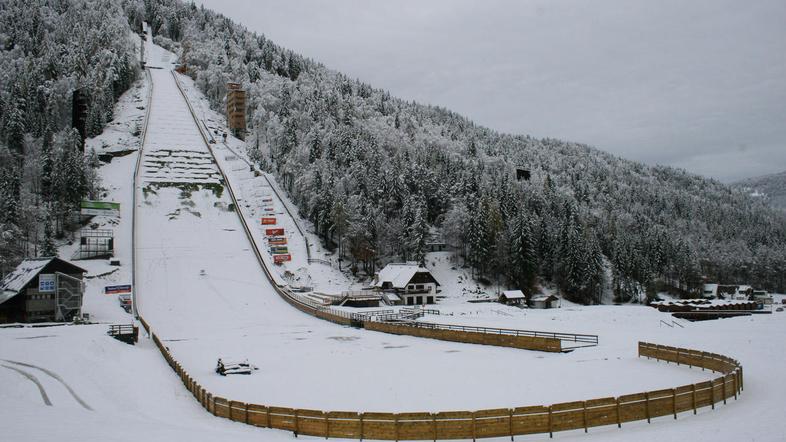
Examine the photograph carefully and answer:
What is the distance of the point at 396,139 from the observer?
130m

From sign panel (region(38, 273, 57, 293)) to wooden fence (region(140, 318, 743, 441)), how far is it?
135 feet

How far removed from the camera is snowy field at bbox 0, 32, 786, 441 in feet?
58.4

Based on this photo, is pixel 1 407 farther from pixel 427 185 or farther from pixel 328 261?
pixel 427 185

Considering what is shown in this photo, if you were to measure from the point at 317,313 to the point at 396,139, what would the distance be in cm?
7833

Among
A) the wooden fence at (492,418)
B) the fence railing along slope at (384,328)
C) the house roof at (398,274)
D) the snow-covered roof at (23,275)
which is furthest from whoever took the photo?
the house roof at (398,274)

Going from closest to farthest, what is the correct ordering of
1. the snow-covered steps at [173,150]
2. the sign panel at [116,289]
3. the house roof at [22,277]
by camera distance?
the house roof at [22,277], the sign panel at [116,289], the snow-covered steps at [173,150]

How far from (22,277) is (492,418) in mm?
52187

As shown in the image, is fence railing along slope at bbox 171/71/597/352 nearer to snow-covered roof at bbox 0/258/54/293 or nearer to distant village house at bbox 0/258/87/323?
distant village house at bbox 0/258/87/323

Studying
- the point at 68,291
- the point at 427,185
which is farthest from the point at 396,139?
the point at 68,291

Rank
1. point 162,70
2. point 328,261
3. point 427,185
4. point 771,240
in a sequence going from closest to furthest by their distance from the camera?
point 328,261 < point 427,185 < point 771,240 < point 162,70

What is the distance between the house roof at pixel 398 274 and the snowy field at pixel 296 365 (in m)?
8.13

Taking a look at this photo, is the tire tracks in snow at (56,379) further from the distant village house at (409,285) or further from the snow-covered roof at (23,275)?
the distant village house at (409,285)

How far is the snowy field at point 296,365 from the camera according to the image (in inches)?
701

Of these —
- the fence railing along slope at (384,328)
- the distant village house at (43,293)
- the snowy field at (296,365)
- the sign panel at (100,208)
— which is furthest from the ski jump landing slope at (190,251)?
the distant village house at (43,293)
